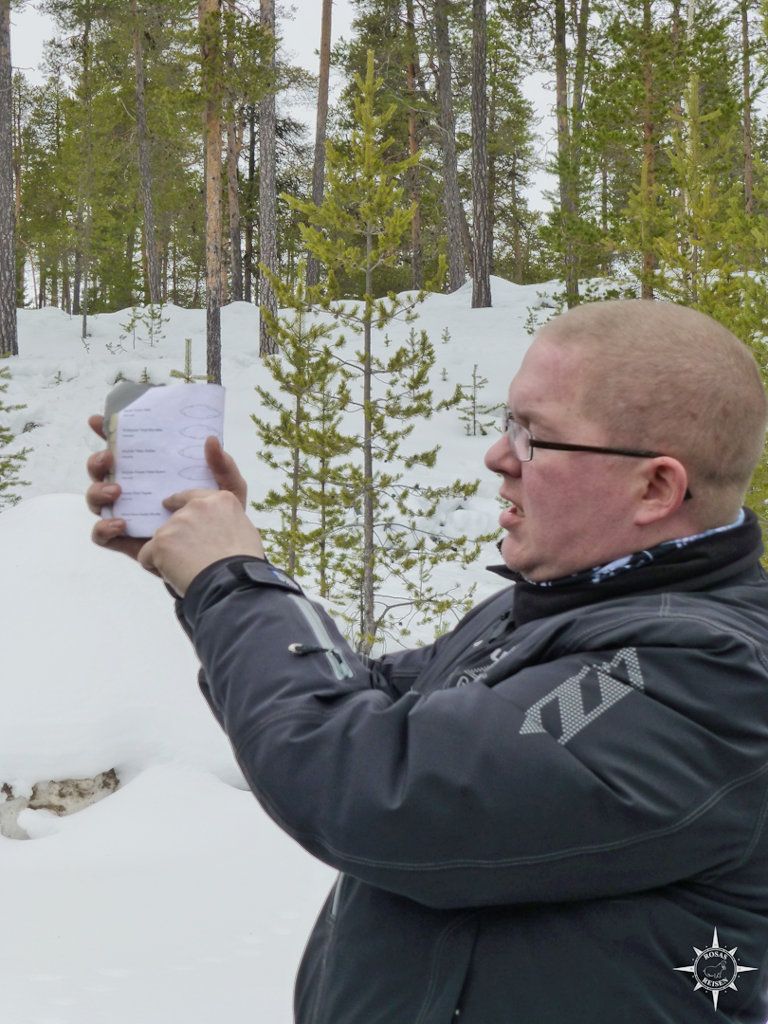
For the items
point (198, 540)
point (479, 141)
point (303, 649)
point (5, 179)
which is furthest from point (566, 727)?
point (479, 141)

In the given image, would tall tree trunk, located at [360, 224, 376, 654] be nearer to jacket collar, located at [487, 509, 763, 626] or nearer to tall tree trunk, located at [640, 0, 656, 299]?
tall tree trunk, located at [640, 0, 656, 299]

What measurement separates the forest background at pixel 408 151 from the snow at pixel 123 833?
456 cm

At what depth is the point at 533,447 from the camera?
4.29 ft

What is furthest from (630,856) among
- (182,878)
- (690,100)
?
(690,100)

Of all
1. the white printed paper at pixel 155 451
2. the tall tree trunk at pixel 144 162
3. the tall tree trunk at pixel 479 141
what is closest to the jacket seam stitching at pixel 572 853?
the white printed paper at pixel 155 451

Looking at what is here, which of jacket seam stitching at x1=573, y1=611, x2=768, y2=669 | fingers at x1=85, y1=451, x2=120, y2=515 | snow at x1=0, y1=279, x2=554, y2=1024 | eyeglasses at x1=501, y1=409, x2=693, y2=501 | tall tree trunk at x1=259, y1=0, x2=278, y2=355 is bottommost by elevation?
snow at x1=0, y1=279, x2=554, y2=1024

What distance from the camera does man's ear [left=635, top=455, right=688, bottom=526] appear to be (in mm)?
1225

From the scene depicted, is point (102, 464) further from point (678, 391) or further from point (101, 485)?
point (678, 391)

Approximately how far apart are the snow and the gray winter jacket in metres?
2.89

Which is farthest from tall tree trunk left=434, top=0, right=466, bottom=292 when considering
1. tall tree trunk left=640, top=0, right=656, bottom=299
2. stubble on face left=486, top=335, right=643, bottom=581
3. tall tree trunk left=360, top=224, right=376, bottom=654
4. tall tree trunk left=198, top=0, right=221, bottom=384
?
stubble on face left=486, top=335, right=643, bottom=581

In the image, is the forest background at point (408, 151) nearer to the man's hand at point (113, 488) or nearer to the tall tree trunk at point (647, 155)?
the tall tree trunk at point (647, 155)

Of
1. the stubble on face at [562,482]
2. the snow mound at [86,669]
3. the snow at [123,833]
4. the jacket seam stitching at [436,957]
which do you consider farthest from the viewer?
the snow mound at [86,669]

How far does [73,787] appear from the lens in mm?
5383

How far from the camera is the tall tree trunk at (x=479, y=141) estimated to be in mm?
20844
